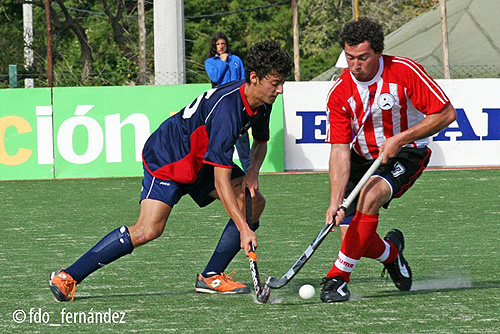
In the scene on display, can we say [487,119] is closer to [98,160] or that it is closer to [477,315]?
[98,160]

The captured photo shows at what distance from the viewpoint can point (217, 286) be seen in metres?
5.07

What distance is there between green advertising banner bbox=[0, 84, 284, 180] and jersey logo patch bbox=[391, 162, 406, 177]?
6.81 meters

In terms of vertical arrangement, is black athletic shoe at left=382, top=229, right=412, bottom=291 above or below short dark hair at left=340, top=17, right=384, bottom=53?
below

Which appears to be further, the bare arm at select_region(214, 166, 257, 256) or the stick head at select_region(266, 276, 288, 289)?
the stick head at select_region(266, 276, 288, 289)

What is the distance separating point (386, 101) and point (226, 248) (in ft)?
3.89

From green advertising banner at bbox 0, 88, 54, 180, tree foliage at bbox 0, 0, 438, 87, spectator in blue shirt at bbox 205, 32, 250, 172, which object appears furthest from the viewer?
tree foliage at bbox 0, 0, 438, 87

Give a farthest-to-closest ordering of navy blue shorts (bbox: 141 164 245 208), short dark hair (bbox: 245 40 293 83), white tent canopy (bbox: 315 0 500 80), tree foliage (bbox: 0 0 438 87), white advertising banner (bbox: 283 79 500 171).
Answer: tree foliage (bbox: 0 0 438 87), white tent canopy (bbox: 315 0 500 80), white advertising banner (bbox: 283 79 500 171), navy blue shorts (bbox: 141 164 245 208), short dark hair (bbox: 245 40 293 83)

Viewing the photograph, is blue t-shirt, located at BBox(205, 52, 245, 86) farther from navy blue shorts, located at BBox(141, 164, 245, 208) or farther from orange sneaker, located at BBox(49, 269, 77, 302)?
orange sneaker, located at BBox(49, 269, 77, 302)

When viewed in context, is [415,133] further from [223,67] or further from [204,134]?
[223,67]

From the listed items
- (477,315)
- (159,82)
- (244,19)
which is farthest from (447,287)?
(244,19)

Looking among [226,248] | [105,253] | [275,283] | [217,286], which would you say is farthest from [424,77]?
[105,253]

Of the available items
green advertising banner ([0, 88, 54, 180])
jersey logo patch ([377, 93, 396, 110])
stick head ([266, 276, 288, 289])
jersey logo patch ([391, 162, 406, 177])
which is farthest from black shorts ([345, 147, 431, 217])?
green advertising banner ([0, 88, 54, 180])

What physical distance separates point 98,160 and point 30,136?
0.85m

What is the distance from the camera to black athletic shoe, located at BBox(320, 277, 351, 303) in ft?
15.5
